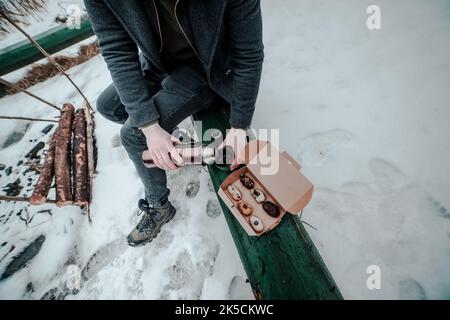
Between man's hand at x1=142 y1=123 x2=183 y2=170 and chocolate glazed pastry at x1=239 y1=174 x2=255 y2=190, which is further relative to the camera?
chocolate glazed pastry at x1=239 y1=174 x2=255 y2=190

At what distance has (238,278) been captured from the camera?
1.49 meters

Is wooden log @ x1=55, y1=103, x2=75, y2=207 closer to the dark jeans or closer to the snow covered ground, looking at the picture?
the snow covered ground

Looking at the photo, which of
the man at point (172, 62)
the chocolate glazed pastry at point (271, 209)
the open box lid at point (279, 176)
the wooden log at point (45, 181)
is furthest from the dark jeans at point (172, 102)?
the wooden log at point (45, 181)

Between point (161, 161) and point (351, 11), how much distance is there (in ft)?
10.2

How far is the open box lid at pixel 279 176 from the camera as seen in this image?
125 cm

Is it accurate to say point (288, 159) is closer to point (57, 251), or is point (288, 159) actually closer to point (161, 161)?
point (161, 161)

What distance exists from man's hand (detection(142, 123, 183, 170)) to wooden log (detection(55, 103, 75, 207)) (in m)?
0.94

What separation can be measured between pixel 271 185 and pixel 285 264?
40cm

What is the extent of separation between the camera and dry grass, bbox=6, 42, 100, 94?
2852mm

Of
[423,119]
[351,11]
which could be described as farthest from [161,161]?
[351,11]

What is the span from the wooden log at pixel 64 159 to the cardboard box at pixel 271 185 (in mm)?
1221

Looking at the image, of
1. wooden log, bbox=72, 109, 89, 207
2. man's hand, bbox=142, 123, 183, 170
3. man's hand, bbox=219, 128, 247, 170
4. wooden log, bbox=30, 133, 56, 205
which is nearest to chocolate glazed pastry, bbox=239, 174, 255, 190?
man's hand, bbox=219, 128, 247, 170

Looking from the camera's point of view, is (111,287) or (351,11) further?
(351,11)
